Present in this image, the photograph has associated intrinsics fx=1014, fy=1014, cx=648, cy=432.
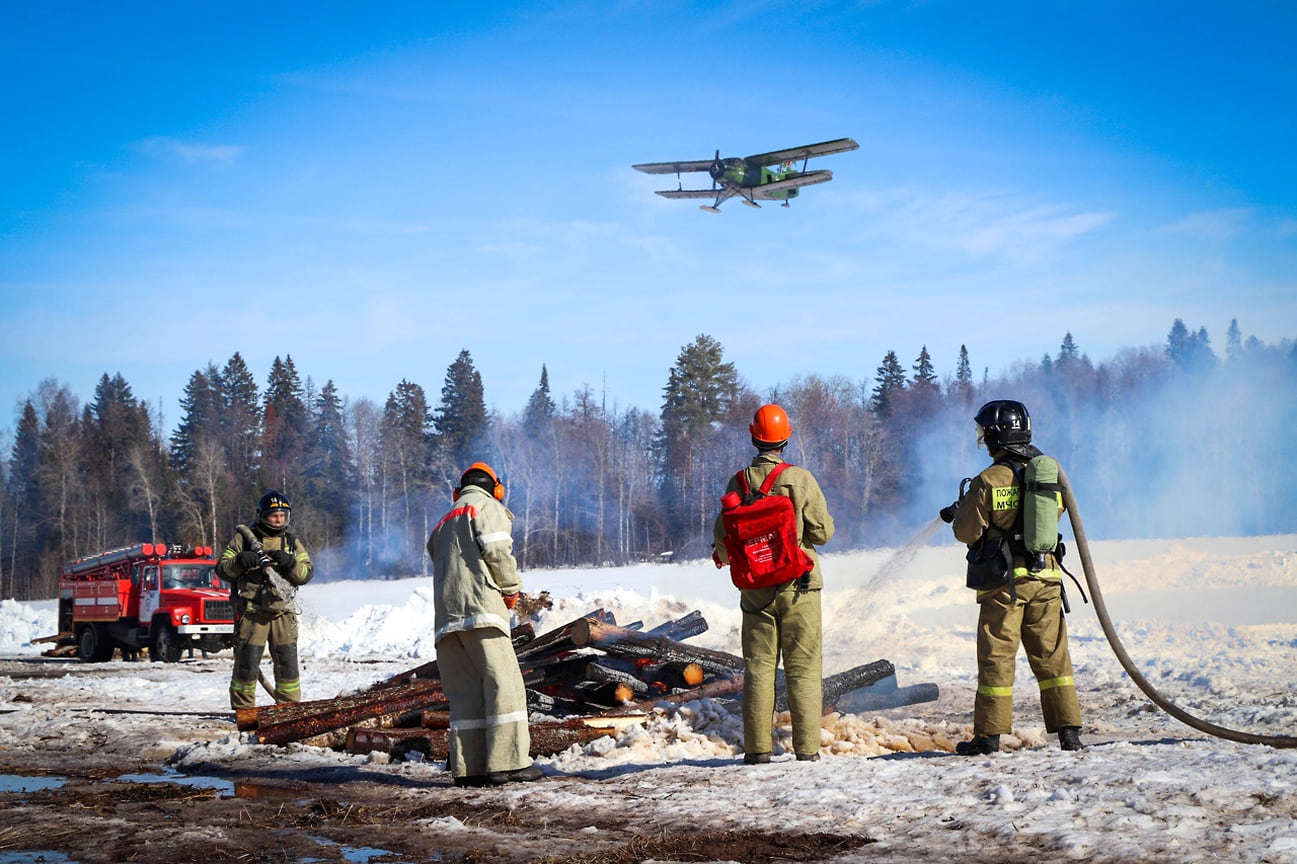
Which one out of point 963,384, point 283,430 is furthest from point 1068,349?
point 283,430

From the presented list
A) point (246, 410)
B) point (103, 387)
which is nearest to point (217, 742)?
point (246, 410)

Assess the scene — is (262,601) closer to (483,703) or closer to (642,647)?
(642,647)

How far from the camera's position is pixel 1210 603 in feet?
53.0

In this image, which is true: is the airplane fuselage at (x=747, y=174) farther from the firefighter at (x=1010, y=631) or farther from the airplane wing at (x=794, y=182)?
the firefighter at (x=1010, y=631)

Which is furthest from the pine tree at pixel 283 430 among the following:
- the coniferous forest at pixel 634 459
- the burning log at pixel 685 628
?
the burning log at pixel 685 628

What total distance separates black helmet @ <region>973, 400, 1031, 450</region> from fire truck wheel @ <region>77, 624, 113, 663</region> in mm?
20837

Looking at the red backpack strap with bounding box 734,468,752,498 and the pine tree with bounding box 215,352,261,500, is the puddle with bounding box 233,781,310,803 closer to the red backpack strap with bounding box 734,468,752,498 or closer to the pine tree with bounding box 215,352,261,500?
the red backpack strap with bounding box 734,468,752,498

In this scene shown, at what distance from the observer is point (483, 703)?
249 inches

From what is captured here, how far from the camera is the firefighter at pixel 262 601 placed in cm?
901

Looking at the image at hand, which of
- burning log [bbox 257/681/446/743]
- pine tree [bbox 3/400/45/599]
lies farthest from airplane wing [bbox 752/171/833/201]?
pine tree [bbox 3/400/45/599]

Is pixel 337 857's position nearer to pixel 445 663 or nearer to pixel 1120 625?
pixel 445 663

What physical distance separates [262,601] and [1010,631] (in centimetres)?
640

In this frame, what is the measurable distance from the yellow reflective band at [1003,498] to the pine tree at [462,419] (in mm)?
47526

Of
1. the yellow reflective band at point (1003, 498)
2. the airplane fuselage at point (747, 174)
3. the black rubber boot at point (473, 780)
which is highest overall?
the airplane fuselage at point (747, 174)
